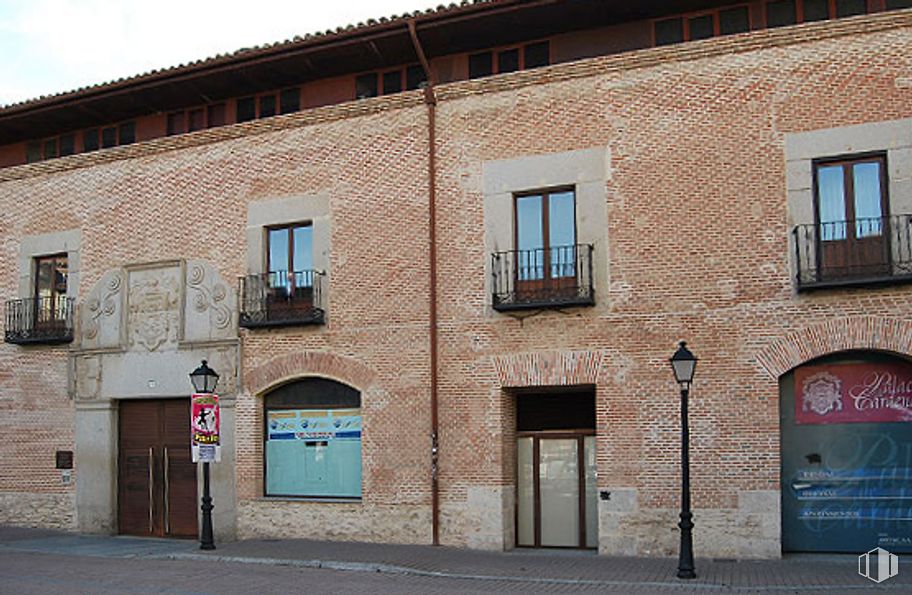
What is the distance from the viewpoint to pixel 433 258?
60.4 ft

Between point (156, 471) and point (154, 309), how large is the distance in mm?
3372

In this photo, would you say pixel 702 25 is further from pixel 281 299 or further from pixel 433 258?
pixel 281 299

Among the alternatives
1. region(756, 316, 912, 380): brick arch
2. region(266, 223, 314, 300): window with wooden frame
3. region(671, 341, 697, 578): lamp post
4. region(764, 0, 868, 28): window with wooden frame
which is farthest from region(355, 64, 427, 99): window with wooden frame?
region(756, 316, 912, 380): brick arch

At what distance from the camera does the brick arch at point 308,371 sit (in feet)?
62.1

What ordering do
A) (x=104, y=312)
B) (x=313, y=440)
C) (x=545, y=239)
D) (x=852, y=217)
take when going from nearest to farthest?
(x=852, y=217) < (x=545, y=239) < (x=313, y=440) < (x=104, y=312)

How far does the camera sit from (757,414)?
15992 millimetres

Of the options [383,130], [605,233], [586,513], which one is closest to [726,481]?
[586,513]

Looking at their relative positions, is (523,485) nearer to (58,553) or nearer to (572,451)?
(572,451)

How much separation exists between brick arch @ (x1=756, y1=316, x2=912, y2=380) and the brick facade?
3 centimetres

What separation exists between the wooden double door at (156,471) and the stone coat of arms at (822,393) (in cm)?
1194

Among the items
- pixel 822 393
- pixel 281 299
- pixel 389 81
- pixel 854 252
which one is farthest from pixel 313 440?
pixel 854 252

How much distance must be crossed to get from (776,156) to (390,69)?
25.1 feet

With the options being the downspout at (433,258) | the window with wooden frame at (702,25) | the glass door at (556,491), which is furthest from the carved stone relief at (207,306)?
the window with wooden frame at (702,25)

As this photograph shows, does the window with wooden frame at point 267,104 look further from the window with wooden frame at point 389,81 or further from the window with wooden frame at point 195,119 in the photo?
the window with wooden frame at point 389,81
